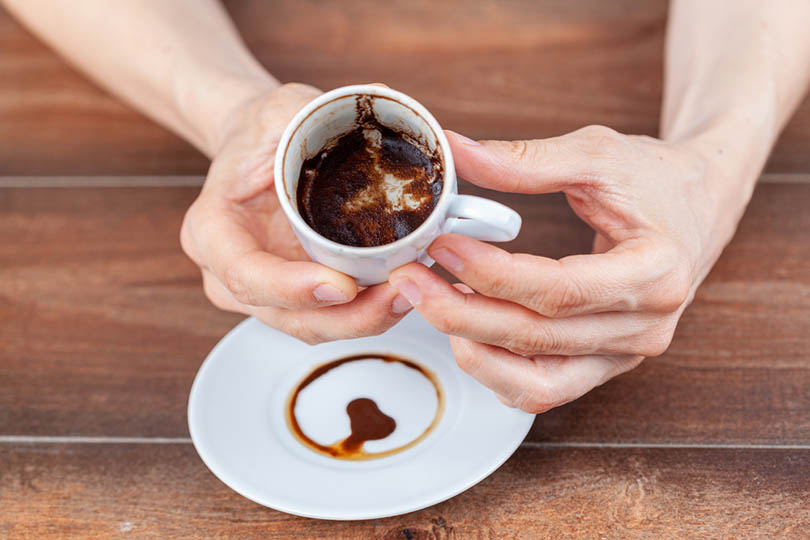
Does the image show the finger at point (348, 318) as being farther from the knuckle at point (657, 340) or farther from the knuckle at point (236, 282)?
the knuckle at point (657, 340)

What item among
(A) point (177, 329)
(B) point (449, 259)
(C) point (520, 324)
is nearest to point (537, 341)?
(C) point (520, 324)

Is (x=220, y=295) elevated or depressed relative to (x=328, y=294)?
depressed

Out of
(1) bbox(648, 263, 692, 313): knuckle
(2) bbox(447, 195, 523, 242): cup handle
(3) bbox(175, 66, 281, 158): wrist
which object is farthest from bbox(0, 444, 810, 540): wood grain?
(3) bbox(175, 66, 281, 158): wrist

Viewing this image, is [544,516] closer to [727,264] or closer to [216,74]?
[727,264]

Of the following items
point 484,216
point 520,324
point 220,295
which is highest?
point 484,216

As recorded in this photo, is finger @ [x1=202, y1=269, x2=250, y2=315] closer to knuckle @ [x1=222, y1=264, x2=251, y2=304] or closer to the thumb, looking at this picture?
knuckle @ [x1=222, y1=264, x2=251, y2=304]

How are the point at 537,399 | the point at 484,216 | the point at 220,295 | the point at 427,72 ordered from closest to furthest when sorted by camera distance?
the point at 484,216, the point at 537,399, the point at 220,295, the point at 427,72

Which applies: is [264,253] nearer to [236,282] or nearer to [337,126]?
[236,282]
